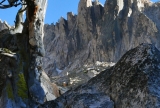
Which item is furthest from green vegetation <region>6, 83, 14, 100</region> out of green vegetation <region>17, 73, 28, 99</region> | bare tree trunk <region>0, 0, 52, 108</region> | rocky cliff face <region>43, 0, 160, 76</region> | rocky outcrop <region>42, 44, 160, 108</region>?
rocky cliff face <region>43, 0, 160, 76</region>

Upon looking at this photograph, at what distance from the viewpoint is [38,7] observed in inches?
360

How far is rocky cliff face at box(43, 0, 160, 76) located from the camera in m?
91.3

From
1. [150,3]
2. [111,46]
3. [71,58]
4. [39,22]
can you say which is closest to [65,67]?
[71,58]

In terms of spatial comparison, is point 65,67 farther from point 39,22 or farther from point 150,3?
point 39,22

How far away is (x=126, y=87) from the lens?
558cm

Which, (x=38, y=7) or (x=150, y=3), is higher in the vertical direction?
(x=150, y=3)

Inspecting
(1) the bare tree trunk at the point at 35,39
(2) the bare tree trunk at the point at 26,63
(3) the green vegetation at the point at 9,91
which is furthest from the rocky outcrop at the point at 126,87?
(1) the bare tree trunk at the point at 35,39

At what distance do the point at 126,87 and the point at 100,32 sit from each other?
9594cm

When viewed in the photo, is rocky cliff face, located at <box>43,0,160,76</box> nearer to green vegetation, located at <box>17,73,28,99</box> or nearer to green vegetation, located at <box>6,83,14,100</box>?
green vegetation, located at <box>17,73,28,99</box>

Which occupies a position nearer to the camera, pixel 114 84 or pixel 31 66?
pixel 114 84

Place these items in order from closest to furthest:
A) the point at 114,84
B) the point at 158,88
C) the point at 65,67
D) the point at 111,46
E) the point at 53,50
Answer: the point at 158,88
the point at 114,84
the point at 111,46
the point at 65,67
the point at 53,50

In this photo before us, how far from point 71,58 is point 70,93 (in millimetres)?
103348

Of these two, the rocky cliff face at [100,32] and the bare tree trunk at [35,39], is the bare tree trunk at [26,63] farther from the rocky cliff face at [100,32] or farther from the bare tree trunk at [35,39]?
the rocky cliff face at [100,32]

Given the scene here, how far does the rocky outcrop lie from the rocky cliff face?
82.6 m
